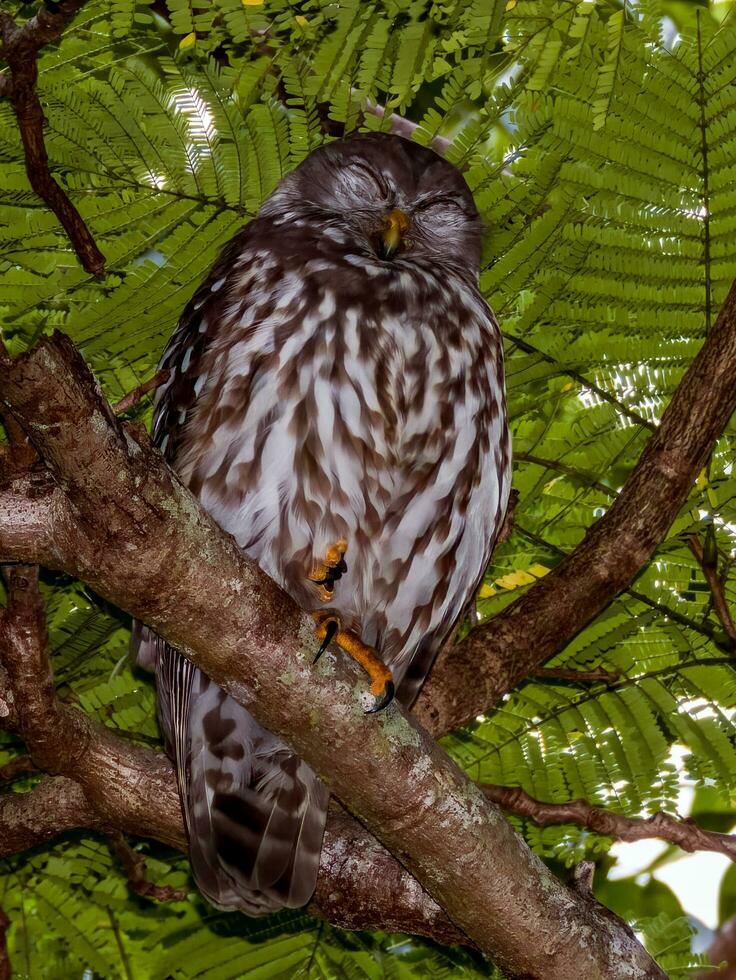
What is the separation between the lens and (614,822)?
361 centimetres

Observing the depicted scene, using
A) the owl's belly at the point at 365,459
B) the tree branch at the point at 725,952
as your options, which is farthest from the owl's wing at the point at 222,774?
the tree branch at the point at 725,952

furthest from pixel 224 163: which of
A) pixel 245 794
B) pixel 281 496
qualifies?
pixel 245 794

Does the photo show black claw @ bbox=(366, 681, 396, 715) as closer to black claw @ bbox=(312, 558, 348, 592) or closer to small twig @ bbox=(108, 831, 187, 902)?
black claw @ bbox=(312, 558, 348, 592)

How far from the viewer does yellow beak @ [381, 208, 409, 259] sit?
14.5ft

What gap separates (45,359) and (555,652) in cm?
199

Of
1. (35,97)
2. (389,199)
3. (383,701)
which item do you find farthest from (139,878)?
(389,199)

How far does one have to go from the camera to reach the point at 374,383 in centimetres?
378

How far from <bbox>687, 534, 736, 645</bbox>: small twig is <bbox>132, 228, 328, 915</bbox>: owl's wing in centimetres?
123

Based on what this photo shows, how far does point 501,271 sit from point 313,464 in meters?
0.94

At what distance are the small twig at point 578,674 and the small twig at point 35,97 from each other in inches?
69.2

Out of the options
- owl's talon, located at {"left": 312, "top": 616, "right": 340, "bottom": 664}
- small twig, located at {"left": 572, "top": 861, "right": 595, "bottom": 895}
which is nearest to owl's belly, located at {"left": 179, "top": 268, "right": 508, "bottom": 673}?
owl's talon, located at {"left": 312, "top": 616, "right": 340, "bottom": 664}

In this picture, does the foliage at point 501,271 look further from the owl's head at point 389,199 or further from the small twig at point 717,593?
the owl's head at point 389,199

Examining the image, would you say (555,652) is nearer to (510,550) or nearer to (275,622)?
(510,550)

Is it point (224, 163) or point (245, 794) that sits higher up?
point (224, 163)
